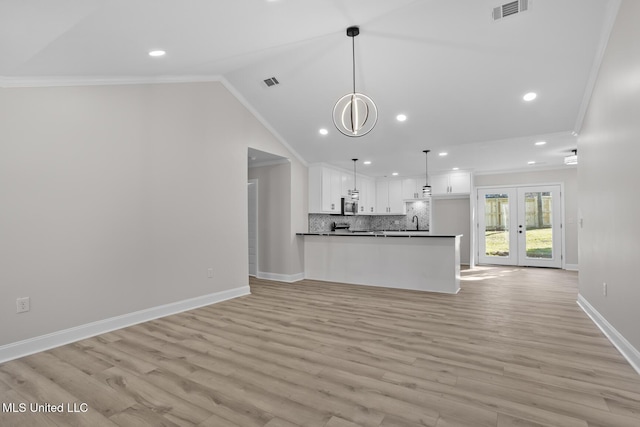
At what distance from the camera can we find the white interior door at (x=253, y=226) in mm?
6860

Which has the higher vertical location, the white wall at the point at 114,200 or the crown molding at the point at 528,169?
the crown molding at the point at 528,169

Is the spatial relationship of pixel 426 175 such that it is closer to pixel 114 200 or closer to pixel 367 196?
pixel 367 196

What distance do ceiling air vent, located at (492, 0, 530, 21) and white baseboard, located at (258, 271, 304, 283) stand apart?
5.10 meters

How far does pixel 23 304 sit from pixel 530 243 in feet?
31.7

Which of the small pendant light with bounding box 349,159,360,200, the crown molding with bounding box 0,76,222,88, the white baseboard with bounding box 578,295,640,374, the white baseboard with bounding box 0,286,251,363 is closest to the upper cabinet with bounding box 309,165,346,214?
the small pendant light with bounding box 349,159,360,200

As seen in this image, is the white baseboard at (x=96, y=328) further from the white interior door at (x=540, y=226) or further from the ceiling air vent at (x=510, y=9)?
the white interior door at (x=540, y=226)

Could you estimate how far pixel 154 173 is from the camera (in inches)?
159

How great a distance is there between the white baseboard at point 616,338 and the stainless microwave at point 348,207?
15.9ft

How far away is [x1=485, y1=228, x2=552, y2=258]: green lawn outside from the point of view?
26.9 feet

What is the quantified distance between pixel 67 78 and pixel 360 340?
3826mm

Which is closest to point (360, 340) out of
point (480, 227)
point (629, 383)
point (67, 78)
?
point (629, 383)

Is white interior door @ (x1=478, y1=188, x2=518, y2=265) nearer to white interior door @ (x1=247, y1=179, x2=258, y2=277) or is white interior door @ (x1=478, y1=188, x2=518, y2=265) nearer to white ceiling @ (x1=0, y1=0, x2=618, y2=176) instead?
white ceiling @ (x1=0, y1=0, x2=618, y2=176)

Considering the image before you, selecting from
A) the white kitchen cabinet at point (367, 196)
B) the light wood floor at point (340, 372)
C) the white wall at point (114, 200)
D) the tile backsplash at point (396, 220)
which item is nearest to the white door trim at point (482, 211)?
the tile backsplash at point (396, 220)

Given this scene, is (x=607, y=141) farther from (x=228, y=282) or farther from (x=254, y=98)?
(x=228, y=282)
